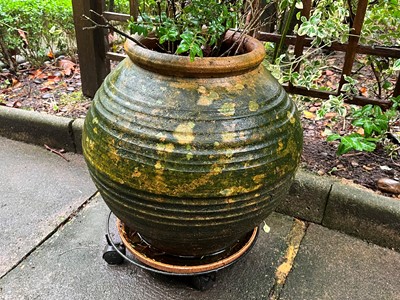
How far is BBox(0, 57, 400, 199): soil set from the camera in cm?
222

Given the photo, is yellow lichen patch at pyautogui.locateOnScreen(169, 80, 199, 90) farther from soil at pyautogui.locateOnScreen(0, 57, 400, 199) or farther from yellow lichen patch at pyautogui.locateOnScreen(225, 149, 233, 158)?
soil at pyautogui.locateOnScreen(0, 57, 400, 199)

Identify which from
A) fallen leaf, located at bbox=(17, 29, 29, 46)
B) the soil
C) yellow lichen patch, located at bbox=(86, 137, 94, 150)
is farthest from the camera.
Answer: fallen leaf, located at bbox=(17, 29, 29, 46)

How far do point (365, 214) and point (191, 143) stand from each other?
1.19m

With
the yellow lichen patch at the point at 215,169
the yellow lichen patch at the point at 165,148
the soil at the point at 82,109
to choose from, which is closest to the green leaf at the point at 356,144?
the soil at the point at 82,109

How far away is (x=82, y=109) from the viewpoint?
2877 mm

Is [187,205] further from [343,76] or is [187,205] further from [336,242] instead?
[343,76]

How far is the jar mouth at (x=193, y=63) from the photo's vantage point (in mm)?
1300

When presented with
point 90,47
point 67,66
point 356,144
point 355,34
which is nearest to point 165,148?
point 356,144

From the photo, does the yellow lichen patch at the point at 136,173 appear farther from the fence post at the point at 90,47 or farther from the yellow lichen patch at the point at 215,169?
the fence post at the point at 90,47

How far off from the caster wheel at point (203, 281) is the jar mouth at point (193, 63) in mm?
884

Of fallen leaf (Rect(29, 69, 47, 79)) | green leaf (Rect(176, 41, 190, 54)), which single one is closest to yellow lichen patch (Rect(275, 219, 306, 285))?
green leaf (Rect(176, 41, 190, 54))

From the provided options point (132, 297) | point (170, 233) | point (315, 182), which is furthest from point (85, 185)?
point (315, 182)

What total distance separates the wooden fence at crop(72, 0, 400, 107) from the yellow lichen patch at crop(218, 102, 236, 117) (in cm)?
110

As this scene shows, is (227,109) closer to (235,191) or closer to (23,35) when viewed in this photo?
(235,191)
